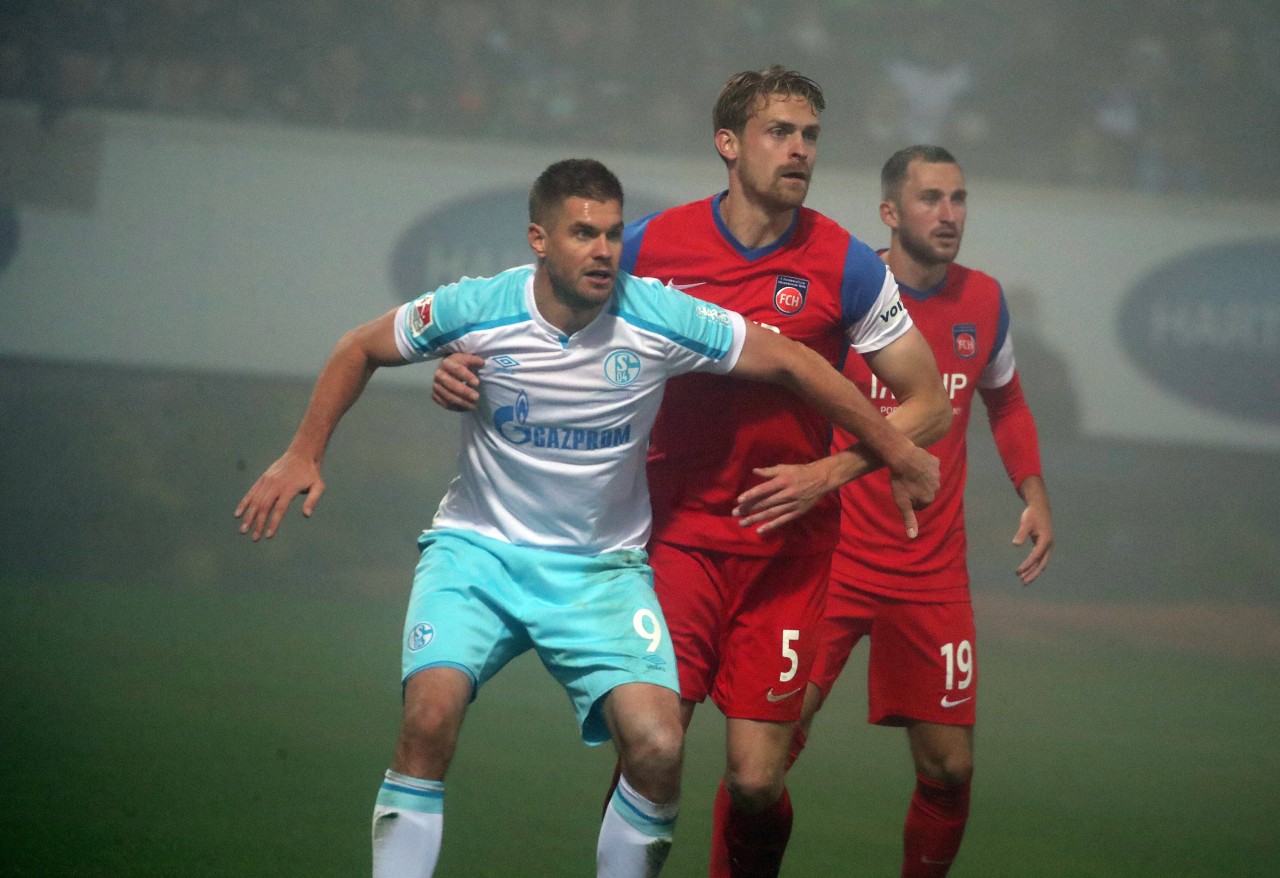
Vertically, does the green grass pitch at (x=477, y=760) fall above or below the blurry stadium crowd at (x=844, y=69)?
below

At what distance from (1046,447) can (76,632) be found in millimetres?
5918

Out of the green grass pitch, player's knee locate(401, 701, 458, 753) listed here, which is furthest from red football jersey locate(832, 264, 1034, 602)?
player's knee locate(401, 701, 458, 753)

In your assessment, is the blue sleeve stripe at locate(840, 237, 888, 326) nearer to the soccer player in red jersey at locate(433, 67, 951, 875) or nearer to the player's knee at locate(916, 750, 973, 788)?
the soccer player in red jersey at locate(433, 67, 951, 875)

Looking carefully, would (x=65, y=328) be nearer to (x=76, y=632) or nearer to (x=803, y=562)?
(x=76, y=632)

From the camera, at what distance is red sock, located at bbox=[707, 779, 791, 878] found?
3.42 meters

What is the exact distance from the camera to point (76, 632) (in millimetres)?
7105

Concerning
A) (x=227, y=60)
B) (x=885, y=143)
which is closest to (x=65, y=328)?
(x=227, y=60)

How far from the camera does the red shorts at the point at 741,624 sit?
132 inches

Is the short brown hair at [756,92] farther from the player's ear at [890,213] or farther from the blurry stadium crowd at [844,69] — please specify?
the blurry stadium crowd at [844,69]

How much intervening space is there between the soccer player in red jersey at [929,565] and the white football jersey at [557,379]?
100 cm

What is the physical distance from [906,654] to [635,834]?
119 centimetres

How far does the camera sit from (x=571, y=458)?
10.1 ft

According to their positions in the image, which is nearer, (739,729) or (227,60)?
(739,729)

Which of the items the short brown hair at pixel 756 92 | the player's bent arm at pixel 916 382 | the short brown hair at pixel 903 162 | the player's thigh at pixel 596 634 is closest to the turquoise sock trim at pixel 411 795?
the player's thigh at pixel 596 634
